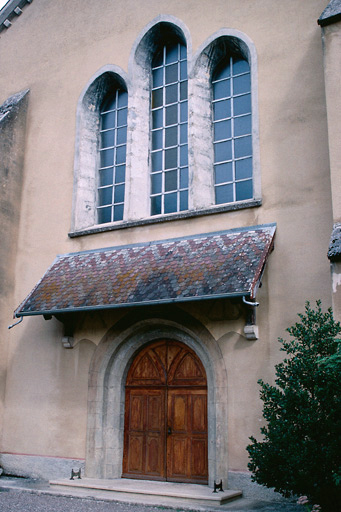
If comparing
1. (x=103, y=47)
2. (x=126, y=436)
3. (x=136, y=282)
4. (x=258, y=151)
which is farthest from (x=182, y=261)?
(x=103, y=47)

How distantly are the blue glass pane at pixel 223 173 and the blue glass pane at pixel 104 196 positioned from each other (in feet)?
7.85

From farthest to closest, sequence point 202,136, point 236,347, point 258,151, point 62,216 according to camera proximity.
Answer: point 62,216 → point 202,136 → point 258,151 → point 236,347

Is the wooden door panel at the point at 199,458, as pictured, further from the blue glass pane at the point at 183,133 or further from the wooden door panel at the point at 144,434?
the blue glass pane at the point at 183,133

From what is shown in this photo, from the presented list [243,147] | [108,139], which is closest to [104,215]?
[108,139]

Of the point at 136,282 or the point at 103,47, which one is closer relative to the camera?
the point at 136,282

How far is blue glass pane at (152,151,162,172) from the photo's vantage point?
11.0m

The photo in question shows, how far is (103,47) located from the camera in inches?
470

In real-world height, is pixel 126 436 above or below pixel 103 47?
below

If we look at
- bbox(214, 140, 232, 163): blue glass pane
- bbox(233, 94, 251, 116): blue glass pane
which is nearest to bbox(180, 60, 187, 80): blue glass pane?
bbox(233, 94, 251, 116): blue glass pane

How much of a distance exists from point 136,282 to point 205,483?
11.1 feet

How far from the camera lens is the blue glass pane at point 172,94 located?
36.6 ft

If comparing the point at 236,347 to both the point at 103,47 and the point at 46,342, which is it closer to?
the point at 46,342

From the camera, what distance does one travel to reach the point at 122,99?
1190 centimetres

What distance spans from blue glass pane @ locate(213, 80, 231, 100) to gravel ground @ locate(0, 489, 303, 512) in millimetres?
7012
